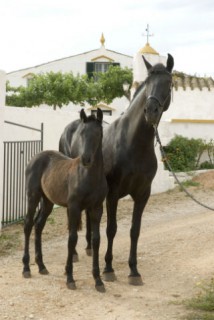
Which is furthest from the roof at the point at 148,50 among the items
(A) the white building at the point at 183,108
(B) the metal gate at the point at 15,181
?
(B) the metal gate at the point at 15,181

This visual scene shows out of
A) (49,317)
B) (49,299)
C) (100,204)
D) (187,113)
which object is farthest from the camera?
(187,113)

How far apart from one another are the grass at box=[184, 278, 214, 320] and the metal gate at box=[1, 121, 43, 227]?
4997 millimetres

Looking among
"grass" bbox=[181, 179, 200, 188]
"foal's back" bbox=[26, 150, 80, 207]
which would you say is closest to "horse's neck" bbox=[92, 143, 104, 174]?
"foal's back" bbox=[26, 150, 80, 207]

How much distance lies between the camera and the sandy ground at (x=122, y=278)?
4996mm

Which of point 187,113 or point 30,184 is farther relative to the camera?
point 187,113

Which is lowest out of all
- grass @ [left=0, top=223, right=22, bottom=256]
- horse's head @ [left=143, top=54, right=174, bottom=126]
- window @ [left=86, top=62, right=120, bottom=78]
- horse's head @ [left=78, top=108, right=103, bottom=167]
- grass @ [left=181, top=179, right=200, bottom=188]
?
grass @ [left=0, top=223, right=22, bottom=256]

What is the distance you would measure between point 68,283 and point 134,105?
230 centimetres

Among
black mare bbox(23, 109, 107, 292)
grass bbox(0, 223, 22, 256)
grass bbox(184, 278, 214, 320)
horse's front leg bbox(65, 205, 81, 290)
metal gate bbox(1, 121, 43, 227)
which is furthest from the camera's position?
metal gate bbox(1, 121, 43, 227)

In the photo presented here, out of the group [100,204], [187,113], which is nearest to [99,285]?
[100,204]

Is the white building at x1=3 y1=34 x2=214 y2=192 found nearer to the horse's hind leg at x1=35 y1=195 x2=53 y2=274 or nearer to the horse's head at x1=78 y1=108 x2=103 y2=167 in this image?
the horse's hind leg at x1=35 y1=195 x2=53 y2=274

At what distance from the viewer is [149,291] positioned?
571cm

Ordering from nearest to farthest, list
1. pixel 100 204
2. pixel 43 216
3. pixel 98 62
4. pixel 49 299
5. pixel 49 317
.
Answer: pixel 49 317 → pixel 49 299 → pixel 100 204 → pixel 43 216 → pixel 98 62

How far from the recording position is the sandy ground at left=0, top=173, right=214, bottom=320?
5.00 metres

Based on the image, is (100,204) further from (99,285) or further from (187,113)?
(187,113)
